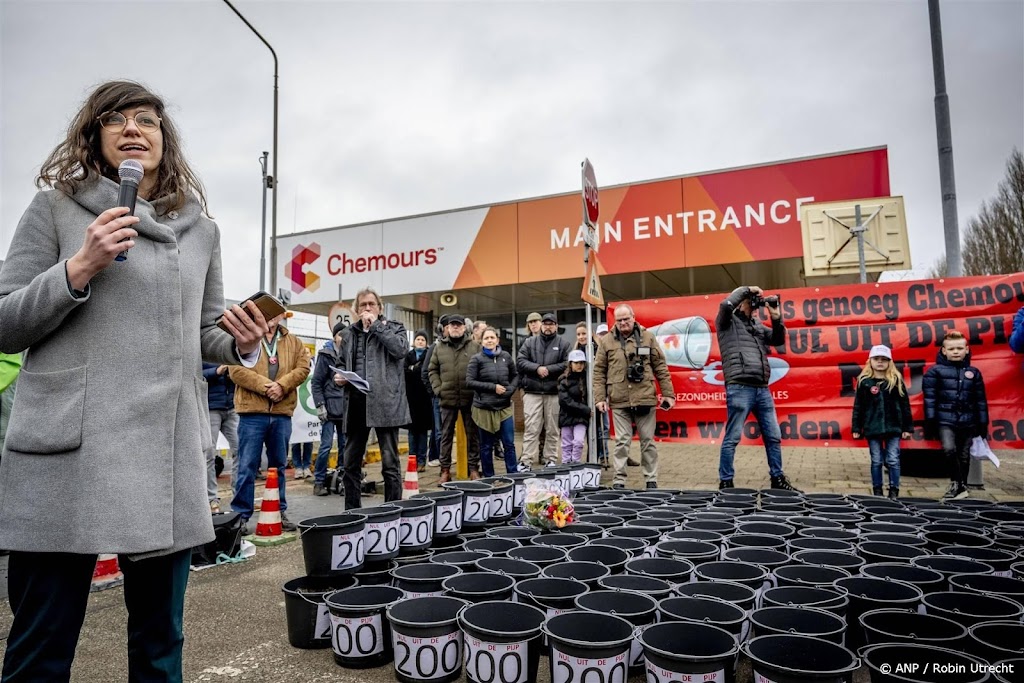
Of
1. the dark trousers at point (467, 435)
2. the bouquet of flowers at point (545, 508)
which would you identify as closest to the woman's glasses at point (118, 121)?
the bouquet of flowers at point (545, 508)

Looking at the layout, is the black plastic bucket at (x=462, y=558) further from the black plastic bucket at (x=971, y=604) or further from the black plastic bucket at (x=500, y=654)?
Result: the black plastic bucket at (x=971, y=604)

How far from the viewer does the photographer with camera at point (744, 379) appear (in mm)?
6473

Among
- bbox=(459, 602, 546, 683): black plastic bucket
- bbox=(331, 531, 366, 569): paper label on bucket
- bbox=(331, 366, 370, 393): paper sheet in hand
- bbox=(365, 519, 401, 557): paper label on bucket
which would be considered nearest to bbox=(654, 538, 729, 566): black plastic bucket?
bbox=(459, 602, 546, 683): black plastic bucket

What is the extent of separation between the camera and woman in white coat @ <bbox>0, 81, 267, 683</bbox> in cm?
138

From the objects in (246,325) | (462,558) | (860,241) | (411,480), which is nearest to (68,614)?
(246,325)

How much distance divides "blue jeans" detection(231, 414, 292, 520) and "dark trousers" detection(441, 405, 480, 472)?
8.83 feet

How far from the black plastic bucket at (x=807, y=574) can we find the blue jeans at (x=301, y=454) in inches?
312

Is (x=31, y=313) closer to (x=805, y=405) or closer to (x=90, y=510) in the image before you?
(x=90, y=510)

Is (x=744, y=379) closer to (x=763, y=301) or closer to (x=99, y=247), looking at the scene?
(x=763, y=301)

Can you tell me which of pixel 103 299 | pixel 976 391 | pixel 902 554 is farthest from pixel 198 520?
pixel 976 391

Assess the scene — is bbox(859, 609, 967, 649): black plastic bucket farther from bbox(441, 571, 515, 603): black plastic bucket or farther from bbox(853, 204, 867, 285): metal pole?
bbox(853, 204, 867, 285): metal pole

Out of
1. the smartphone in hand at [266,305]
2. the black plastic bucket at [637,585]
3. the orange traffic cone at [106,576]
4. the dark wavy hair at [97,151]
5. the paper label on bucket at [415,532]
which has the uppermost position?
the dark wavy hair at [97,151]

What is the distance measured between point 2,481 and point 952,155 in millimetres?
9193

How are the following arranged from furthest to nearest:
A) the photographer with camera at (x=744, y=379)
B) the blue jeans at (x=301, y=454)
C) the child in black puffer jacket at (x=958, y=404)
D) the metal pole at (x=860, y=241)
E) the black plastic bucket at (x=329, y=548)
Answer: the blue jeans at (x=301, y=454)
the metal pole at (x=860, y=241)
the child in black puffer jacket at (x=958, y=404)
the photographer with camera at (x=744, y=379)
the black plastic bucket at (x=329, y=548)
